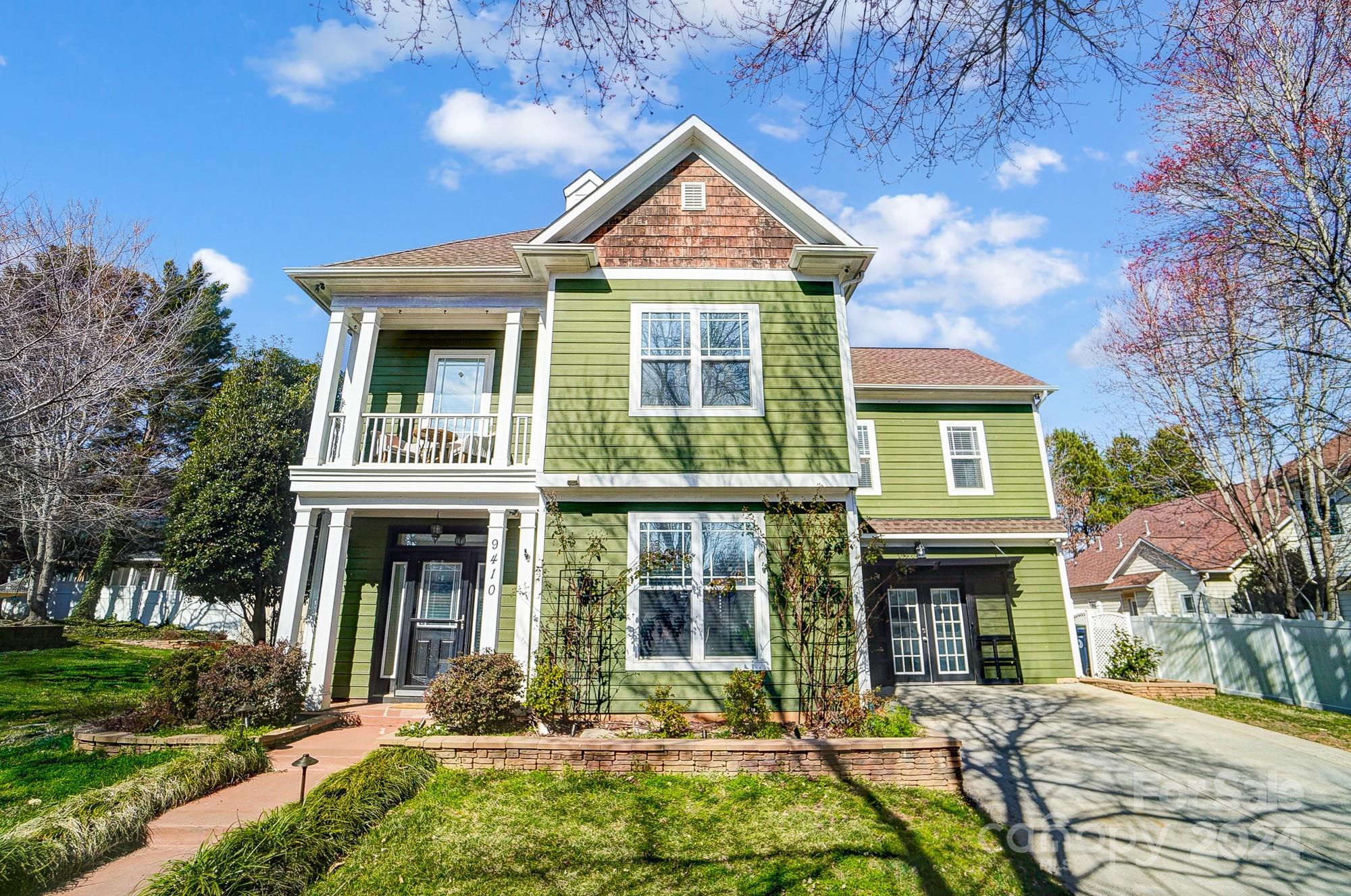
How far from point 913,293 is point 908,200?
15.6 feet

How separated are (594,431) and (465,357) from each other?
376 centimetres

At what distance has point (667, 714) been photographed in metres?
7.20

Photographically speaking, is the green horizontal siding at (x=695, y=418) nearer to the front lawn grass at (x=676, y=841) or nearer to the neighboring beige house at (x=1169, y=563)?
the front lawn grass at (x=676, y=841)

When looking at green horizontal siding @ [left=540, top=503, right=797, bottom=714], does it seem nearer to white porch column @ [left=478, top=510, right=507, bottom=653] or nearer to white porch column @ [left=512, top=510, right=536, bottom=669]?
white porch column @ [left=512, top=510, right=536, bottom=669]

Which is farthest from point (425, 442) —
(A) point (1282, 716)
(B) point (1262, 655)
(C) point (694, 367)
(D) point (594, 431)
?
(B) point (1262, 655)

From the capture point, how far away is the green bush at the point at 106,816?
13.8ft

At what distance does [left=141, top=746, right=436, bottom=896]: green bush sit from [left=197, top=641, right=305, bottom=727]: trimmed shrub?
2.33 metres

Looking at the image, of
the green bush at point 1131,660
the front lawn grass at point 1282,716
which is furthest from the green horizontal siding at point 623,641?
the green bush at point 1131,660

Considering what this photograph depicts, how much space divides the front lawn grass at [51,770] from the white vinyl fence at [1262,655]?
16.7 m

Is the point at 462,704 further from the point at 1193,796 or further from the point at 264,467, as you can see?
the point at 264,467

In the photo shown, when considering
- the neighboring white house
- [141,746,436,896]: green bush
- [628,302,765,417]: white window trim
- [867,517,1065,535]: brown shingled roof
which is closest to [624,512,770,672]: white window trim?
[628,302,765,417]: white window trim

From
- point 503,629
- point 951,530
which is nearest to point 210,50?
point 503,629

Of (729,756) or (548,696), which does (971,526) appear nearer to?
(729,756)

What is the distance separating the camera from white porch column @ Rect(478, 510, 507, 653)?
8.68 metres
